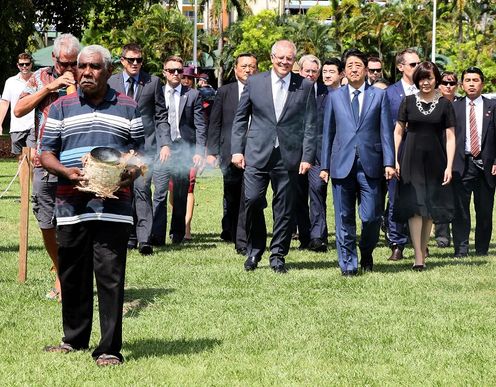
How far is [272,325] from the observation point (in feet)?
29.2

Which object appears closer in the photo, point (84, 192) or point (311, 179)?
point (84, 192)

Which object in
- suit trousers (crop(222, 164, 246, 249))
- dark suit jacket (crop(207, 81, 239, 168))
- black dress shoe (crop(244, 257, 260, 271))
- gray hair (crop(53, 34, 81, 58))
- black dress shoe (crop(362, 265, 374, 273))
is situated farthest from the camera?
dark suit jacket (crop(207, 81, 239, 168))

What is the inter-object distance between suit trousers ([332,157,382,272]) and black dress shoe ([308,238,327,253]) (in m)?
2.21

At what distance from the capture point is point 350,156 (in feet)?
39.0

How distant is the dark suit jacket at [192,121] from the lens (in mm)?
14867

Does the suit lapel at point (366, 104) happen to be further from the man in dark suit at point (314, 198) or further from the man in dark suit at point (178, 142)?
the man in dark suit at point (178, 142)

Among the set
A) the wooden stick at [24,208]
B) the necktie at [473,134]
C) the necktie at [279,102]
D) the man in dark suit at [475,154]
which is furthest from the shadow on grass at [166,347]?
the necktie at [473,134]

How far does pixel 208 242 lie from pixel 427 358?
7.74 meters

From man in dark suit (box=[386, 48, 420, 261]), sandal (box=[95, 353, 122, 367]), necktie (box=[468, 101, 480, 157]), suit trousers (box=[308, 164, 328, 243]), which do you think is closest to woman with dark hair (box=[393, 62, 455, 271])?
man in dark suit (box=[386, 48, 420, 261])

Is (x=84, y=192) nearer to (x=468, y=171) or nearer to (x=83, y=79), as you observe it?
(x=83, y=79)

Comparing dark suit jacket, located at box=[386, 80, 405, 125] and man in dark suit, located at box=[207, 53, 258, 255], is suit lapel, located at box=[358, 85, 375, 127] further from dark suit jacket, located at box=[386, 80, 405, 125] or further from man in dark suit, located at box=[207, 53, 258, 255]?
man in dark suit, located at box=[207, 53, 258, 255]

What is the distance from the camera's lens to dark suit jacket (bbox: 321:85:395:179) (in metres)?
11.9

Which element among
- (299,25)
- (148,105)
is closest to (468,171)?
(148,105)

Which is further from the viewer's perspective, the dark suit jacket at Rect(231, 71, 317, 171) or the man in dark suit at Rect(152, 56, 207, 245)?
the man in dark suit at Rect(152, 56, 207, 245)
